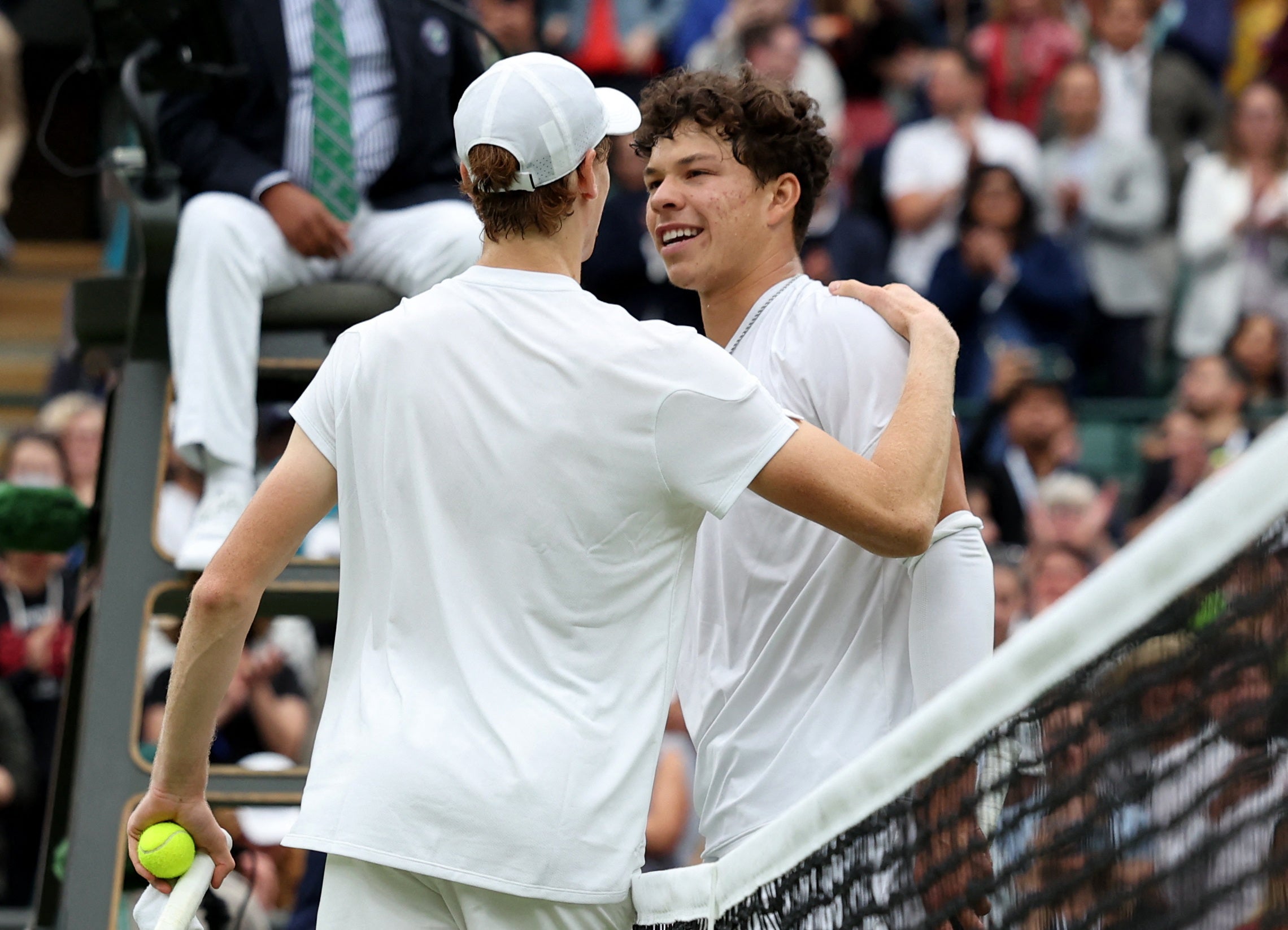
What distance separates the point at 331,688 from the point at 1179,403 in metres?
6.04

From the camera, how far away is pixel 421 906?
86.4 inches

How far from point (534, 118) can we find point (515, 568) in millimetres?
568

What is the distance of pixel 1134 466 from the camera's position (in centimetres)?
802

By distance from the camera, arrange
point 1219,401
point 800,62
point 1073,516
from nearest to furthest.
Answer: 1. point 1073,516
2. point 1219,401
3. point 800,62

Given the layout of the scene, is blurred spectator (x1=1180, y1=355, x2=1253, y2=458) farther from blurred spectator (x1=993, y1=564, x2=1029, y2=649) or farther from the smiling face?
the smiling face

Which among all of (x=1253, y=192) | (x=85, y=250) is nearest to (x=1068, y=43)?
(x=1253, y=192)

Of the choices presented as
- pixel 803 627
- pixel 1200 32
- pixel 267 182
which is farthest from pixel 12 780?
pixel 1200 32

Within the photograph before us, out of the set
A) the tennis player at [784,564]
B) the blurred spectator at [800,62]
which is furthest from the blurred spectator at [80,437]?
the tennis player at [784,564]

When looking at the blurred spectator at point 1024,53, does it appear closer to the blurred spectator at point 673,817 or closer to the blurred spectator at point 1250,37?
the blurred spectator at point 1250,37

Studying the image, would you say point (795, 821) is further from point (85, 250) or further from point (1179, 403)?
point (85, 250)

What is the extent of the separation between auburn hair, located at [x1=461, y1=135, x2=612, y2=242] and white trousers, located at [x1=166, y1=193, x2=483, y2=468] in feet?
5.33

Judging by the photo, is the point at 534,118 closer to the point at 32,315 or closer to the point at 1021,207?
the point at 1021,207

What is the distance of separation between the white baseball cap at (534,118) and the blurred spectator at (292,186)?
5.50ft

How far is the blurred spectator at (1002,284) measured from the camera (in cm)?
797
